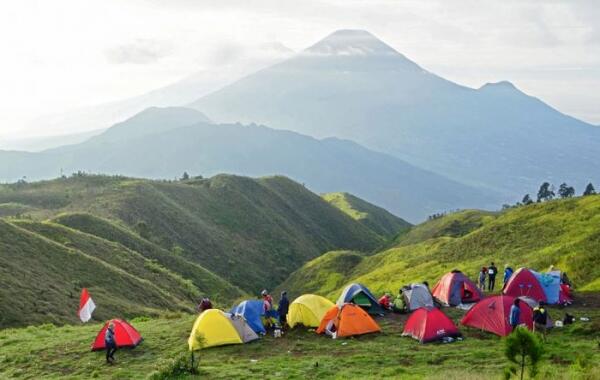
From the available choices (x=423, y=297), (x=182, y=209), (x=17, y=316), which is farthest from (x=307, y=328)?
(x=182, y=209)

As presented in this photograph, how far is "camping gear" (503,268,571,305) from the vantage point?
94.2 ft

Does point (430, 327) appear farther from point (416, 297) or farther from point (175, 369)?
point (175, 369)

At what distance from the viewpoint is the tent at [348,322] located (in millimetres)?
24891

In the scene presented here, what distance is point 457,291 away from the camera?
3006cm

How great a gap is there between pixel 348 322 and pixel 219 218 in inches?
3214

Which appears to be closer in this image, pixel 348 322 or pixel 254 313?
pixel 348 322

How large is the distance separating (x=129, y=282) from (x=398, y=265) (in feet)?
91.9

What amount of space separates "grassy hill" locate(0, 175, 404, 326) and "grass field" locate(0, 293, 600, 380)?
9070 millimetres

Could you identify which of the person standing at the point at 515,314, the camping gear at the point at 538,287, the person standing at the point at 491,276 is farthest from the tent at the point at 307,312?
the person standing at the point at 491,276

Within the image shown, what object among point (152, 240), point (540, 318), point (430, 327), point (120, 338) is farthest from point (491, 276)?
point (152, 240)

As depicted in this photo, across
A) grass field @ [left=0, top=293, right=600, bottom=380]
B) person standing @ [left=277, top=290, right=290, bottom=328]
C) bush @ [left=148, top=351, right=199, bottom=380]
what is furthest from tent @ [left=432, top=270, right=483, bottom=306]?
bush @ [left=148, top=351, right=199, bottom=380]

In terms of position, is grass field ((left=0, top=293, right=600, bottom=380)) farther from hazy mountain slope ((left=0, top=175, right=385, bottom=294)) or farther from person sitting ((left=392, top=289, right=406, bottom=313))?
→ hazy mountain slope ((left=0, top=175, right=385, bottom=294))

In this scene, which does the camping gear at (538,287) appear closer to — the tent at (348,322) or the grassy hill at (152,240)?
the tent at (348,322)

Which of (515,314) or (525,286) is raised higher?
(525,286)
